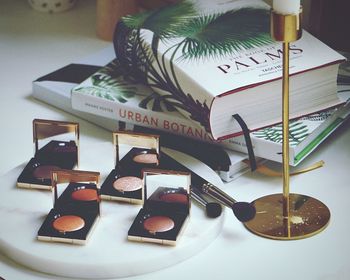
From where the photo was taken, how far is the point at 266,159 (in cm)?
89

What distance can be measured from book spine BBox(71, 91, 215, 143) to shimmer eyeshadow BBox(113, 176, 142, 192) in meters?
0.10

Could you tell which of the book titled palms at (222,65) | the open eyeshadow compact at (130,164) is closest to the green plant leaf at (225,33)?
the book titled palms at (222,65)

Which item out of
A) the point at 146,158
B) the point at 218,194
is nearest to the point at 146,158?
the point at 146,158

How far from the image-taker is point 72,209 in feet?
2.54

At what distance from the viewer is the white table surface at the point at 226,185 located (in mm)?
729

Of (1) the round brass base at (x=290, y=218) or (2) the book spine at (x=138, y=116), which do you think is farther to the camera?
(2) the book spine at (x=138, y=116)

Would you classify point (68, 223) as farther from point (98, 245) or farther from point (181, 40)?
point (181, 40)

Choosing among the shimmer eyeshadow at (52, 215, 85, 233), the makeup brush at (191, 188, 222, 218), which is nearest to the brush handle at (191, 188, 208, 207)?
the makeup brush at (191, 188, 222, 218)

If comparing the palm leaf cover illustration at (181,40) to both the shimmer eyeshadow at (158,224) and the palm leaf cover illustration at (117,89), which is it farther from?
the shimmer eyeshadow at (158,224)

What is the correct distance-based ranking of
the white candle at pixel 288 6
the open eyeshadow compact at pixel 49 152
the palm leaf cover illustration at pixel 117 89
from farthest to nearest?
the palm leaf cover illustration at pixel 117 89
the open eyeshadow compact at pixel 49 152
the white candle at pixel 288 6

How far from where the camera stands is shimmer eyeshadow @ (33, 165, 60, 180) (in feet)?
2.72

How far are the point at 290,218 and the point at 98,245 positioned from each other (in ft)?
0.62

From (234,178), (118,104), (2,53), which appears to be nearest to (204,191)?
(234,178)

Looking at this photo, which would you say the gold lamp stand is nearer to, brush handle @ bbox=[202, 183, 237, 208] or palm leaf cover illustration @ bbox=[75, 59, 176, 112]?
brush handle @ bbox=[202, 183, 237, 208]
